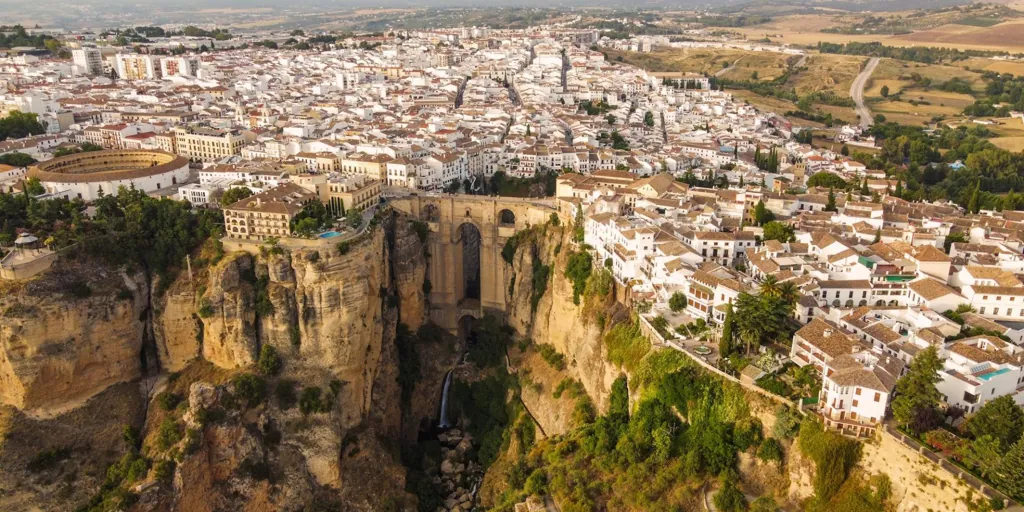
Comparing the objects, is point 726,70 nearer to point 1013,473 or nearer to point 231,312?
point 231,312

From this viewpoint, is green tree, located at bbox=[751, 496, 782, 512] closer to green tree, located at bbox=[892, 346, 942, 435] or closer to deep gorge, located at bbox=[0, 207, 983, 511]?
deep gorge, located at bbox=[0, 207, 983, 511]

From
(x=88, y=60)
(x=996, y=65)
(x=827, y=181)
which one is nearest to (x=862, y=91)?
(x=996, y=65)

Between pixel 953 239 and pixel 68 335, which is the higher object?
pixel 953 239

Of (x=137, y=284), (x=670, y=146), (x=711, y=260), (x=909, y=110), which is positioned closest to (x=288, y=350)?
(x=137, y=284)

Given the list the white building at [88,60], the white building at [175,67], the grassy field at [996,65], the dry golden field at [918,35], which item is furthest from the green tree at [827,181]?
the dry golden field at [918,35]

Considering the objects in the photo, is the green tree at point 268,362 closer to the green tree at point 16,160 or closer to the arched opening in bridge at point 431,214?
the arched opening in bridge at point 431,214

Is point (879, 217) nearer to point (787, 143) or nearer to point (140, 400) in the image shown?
point (787, 143)

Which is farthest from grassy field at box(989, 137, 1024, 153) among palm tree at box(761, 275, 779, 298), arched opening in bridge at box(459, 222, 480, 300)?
palm tree at box(761, 275, 779, 298)
